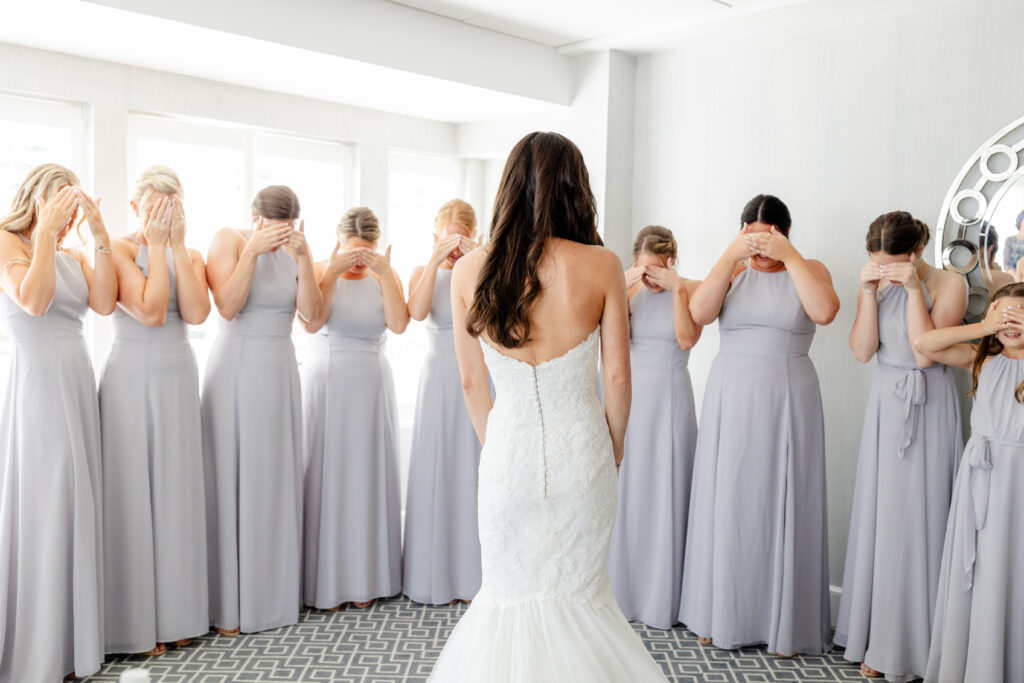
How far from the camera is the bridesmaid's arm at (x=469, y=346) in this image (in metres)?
2.44

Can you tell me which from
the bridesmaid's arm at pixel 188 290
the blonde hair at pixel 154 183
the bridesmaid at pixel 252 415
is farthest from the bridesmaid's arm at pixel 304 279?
the blonde hair at pixel 154 183

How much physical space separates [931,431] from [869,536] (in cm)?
49

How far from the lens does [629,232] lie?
525 cm

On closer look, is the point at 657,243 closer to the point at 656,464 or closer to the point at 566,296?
the point at 656,464

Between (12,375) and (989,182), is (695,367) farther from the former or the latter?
(12,375)

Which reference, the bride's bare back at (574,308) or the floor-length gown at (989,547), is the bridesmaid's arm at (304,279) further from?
the floor-length gown at (989,547)

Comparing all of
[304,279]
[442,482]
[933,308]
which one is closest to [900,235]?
[933,308]

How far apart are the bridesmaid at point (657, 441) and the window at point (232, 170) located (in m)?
2.20

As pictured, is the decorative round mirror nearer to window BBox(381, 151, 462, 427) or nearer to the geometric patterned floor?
the geometric patterned floor

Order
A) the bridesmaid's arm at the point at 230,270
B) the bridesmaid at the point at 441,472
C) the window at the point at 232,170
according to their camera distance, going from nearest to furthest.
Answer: the bridesmaid's arm at the point at 230,270, the bridesmaid at the point at 441,472, the window at the point at 232,170

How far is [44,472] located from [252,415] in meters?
0.84

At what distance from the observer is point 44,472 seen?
3.33 m

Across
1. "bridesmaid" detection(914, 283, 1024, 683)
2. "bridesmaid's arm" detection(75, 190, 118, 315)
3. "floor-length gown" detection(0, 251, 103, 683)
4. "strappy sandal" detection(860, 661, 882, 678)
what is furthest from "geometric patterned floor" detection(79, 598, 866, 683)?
"bridesmaid's arm" detection(75, 190, 118, 315)

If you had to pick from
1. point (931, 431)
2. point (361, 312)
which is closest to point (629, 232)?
point (361, 312)
